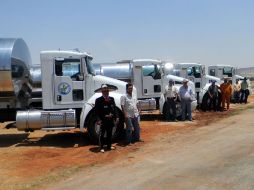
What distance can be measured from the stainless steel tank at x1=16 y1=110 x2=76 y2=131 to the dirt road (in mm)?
2356

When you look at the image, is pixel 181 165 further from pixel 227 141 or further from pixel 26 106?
pixel 26 106

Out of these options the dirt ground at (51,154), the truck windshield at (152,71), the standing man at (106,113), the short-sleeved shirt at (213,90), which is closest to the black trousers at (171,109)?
the dirt ground at (51,154)

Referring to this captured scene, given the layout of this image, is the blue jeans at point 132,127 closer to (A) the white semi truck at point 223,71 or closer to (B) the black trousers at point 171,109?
(B) the black trousers at point 171,109

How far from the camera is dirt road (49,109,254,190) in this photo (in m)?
8.38

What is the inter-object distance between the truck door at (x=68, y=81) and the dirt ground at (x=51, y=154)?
4.48 ft

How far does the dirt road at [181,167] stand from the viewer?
8.38 m

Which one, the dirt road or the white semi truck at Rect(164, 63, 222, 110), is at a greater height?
the white semi truck at Rect(164, 63, 222, 110)

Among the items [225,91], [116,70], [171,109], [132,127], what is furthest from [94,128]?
[225,91]

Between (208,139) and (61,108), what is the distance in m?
4.35

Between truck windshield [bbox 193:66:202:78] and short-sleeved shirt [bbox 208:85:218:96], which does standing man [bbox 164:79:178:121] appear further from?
truck windshield [bbox 193:66:202:78]

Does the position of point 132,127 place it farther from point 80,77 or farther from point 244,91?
point 244,91

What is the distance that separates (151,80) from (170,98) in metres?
2.08

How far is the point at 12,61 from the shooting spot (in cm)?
1362

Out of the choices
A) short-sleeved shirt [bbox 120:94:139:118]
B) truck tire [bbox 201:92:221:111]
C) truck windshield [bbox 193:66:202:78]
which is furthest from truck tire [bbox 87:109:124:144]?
truck windshield [bbox 193:66:202:78]
